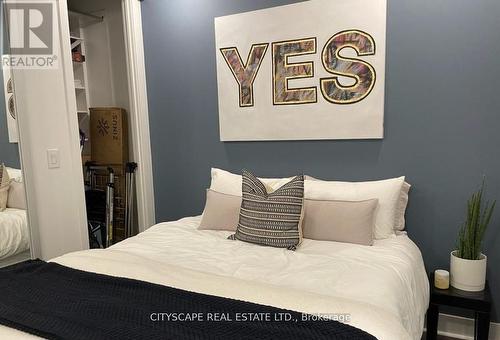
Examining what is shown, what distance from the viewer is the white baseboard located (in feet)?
6.82

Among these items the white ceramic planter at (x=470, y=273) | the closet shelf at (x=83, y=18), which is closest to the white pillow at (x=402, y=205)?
the white ceramic planter at (x=470, y=273)

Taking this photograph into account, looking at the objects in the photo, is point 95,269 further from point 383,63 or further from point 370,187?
point 383,63

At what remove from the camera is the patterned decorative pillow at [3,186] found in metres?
2.10

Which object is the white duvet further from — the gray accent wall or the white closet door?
the white closet door

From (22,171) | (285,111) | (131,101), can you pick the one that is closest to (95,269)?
(22,171)

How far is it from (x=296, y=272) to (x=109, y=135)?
225 centimetres

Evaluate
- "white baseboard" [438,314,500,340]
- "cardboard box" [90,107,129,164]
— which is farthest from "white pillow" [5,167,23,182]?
"white baseboard" [438,314,500,340]

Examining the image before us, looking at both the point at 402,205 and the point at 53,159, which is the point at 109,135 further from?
the point at 402,205

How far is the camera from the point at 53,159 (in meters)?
2.30

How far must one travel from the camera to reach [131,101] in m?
2.93

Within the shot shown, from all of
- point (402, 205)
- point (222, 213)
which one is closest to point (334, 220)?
point (402, 205)

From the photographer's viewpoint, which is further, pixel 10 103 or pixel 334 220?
pixel 10 103

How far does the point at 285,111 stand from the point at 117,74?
1.73m

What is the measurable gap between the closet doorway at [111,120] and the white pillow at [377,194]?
1539mm
